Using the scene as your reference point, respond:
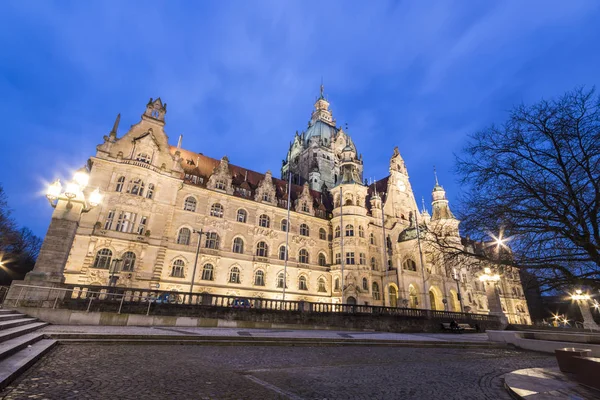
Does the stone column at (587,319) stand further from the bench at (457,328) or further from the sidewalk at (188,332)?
the sidewalk at (188,332)

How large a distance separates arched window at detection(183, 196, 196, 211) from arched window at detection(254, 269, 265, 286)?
9.79 metres

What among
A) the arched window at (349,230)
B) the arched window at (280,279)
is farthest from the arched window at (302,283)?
the arched window at (349,230)

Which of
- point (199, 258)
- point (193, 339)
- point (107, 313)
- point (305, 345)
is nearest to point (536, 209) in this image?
point (305, 345)

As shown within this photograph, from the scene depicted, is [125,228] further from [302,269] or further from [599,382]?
[599,382]

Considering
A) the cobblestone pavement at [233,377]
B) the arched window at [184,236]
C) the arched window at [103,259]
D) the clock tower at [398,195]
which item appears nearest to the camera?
the cobblestone pavement at [233,377]

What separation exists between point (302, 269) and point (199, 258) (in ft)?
40.3

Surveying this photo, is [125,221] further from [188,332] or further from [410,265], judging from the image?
[410,265]

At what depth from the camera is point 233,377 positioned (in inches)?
215

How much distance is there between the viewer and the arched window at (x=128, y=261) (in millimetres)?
25031

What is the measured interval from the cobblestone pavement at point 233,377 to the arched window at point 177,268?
2036cm

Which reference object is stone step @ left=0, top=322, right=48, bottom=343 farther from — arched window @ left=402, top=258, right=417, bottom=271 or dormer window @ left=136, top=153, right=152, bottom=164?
arched window @ left=402, top=258, right=417, bottom=271

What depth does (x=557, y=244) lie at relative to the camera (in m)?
9.33

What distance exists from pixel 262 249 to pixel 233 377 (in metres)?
28.4

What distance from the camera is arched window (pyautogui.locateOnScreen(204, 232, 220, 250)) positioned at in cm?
3025
